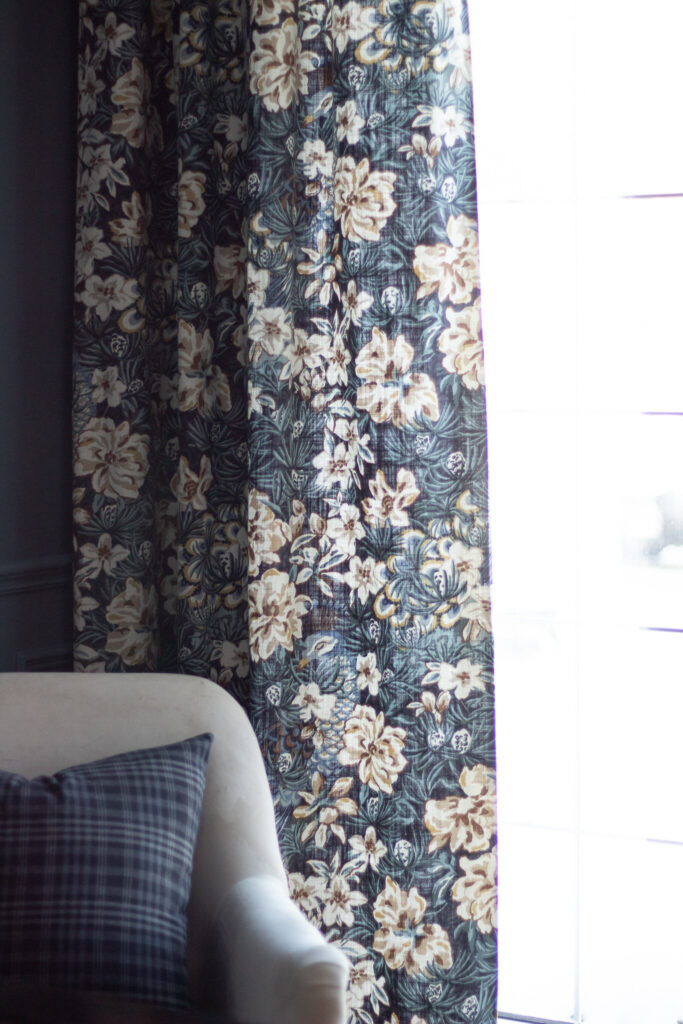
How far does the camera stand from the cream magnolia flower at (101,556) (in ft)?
5.90

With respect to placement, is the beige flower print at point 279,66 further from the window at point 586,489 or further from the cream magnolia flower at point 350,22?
the window at point 586,489

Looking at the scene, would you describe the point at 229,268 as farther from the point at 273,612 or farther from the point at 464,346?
the point at 273,612

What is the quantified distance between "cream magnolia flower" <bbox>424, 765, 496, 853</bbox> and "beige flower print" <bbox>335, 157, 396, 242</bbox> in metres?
1.03

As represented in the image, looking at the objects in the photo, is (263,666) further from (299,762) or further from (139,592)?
(139,592)

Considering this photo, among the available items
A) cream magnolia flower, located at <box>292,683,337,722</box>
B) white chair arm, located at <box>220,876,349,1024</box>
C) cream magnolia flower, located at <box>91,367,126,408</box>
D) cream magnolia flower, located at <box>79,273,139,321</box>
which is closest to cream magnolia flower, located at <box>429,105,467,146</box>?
cream magnolia flower, located at <box>79,273,139,321</box>

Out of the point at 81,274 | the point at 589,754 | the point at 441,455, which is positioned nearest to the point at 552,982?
the point at 589,754

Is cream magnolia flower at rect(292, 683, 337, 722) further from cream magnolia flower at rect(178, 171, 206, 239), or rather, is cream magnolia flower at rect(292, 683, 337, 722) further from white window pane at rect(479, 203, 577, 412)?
cream magnolia flower at rect(178, 171, 206, 239)

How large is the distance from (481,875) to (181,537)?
2.89ft

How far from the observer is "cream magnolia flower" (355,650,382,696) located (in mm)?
1580

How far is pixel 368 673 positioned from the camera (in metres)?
1.58

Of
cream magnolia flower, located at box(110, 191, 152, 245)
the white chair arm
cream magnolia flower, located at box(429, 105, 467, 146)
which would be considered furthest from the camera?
cream magnolia flower, located at box(110, 191, 152, 245)

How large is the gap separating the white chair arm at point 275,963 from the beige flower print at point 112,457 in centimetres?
96

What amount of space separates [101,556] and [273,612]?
1.49 ft

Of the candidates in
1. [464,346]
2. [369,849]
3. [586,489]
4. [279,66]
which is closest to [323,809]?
[369,849]
